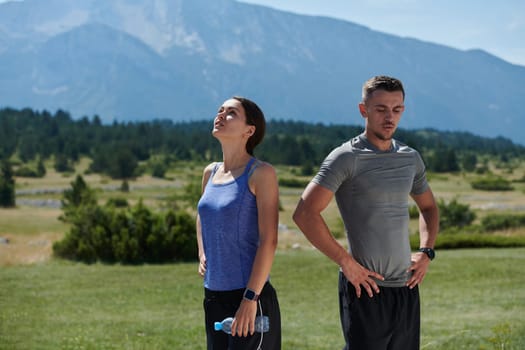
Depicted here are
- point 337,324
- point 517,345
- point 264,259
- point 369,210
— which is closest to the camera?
point 264,259

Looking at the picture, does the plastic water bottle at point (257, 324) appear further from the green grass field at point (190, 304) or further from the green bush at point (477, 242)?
the green bush at point (477, 242)

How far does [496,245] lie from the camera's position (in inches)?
888

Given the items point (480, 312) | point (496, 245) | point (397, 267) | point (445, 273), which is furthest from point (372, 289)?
point (496, 245)

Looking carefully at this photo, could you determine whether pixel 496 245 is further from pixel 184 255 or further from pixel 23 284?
pixel 23 284

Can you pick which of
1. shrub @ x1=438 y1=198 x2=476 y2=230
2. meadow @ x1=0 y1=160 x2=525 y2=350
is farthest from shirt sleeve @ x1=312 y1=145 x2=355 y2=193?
shrub @ x1=438 y1=198 x2=476 y2=230

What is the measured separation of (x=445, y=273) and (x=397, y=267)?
43.1ft

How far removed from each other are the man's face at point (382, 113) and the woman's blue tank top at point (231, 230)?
633 mm

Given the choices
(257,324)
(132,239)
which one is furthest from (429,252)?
(132,239)

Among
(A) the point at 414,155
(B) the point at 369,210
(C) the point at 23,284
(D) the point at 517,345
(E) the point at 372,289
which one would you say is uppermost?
(A) the point at 414,155

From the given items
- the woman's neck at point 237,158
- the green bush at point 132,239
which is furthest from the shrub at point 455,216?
the woman's neck at point 237,158

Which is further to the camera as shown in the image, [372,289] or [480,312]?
[480,312]

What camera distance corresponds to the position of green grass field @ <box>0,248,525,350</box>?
338 inches

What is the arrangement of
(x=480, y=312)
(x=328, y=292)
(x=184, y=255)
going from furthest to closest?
(x=184, y=255), (x=328, y=292), (x=480, y=312)

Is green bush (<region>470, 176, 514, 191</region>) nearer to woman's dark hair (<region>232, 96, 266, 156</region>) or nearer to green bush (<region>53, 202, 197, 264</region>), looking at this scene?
green bush (<region>53, 202, 197, 264</region>)
